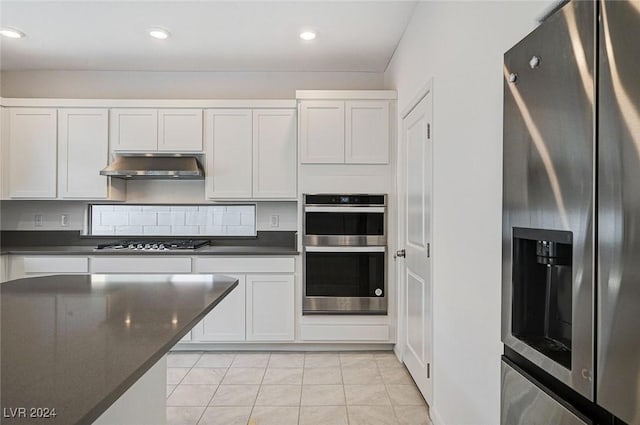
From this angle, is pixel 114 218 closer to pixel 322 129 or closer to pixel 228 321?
pixel 228 321

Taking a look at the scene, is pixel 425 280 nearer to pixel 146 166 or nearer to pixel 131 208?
pixel 146 166

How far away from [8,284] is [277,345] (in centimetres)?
224

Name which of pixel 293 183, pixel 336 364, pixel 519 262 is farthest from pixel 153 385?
pixel 293 183

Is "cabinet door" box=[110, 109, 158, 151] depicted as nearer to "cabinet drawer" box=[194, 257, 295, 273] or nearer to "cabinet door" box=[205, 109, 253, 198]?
"cabinet door" box=[205, 109, 253, 198]

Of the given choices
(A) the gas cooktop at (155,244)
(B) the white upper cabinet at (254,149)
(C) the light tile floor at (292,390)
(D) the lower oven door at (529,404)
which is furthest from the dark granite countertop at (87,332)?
(B) the white upper cabinet at (254,149)

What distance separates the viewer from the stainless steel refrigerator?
28.3 inches

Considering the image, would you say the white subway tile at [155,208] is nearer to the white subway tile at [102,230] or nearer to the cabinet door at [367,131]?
the white subway tile at [102,230]

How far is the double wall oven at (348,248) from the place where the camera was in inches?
131

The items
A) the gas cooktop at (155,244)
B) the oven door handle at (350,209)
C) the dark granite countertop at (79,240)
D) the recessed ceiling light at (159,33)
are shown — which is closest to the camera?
the recessed ceiling light at (159,33)

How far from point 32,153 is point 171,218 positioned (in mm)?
1378

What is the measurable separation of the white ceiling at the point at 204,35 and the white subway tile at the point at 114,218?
1495 millimetres

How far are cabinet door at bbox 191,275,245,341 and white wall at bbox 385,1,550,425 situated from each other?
5.89 feet

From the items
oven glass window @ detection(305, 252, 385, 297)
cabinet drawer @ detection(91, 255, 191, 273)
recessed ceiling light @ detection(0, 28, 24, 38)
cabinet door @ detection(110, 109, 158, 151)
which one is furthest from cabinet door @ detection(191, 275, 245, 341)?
recessed ceiling light @ detection(0, 28, 24, 38)

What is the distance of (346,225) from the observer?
3316 millimetres
